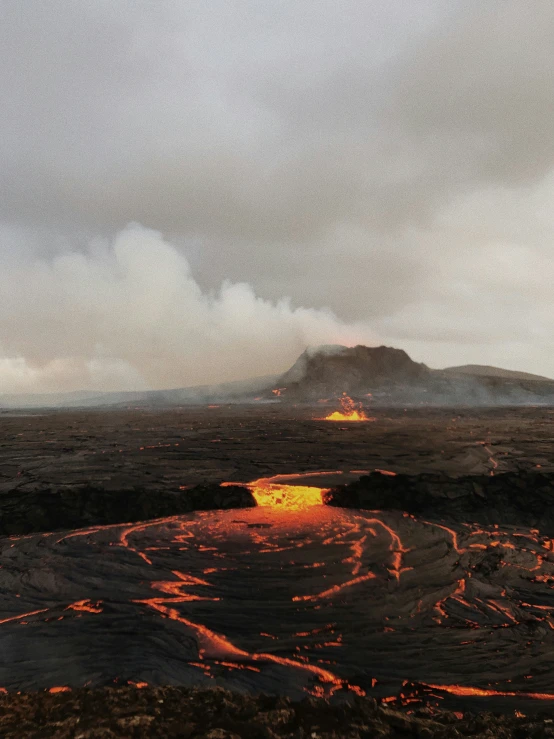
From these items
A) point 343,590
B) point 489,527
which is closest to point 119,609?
point 343,590

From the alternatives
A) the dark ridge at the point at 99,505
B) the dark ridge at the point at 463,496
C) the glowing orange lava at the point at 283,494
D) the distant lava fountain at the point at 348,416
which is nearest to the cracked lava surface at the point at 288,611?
the dark ridge at the point at 99,505

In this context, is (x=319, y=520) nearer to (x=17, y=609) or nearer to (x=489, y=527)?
(x=489, y=527)

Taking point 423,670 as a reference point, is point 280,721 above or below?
above

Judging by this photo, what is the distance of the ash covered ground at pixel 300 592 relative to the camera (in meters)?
7.02

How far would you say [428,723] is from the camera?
5.34 metres

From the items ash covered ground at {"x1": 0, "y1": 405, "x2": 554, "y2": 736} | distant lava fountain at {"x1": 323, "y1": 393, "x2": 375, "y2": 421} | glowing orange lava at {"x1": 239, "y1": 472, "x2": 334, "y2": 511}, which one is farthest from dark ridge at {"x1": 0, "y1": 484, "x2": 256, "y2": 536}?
distant lava fountain at {"x1": 323, "y1": 393, "x2": 375, "y2": 421}

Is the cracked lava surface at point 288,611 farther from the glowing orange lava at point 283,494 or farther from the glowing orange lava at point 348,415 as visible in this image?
the glowing orange lava at point 348,415

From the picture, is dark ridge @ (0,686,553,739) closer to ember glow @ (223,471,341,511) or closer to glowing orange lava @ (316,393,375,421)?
ember glow @ (223,471,341,511)

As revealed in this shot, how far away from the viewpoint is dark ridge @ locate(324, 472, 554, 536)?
1664cm

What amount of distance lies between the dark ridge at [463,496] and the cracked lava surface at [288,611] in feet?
7.20

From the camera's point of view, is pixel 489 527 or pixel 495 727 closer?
pixel 495 727

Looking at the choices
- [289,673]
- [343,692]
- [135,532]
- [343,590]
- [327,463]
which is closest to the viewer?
[343,692]

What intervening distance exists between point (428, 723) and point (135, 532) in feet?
39.1

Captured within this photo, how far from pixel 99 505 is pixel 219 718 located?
1391cm
